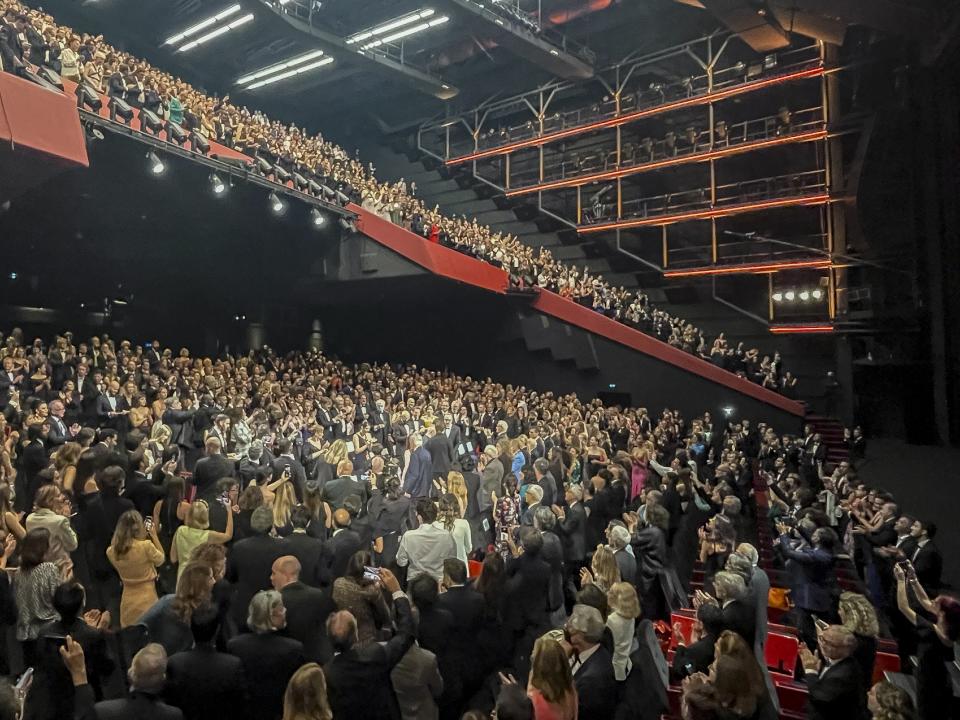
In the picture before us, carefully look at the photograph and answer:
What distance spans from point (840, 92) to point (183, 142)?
63.3ft

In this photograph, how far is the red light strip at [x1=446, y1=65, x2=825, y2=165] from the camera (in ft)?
67.5

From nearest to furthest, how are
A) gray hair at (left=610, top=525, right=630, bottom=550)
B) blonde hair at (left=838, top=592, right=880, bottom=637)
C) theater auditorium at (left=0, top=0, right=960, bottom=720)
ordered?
theater auditorium at (left=0, top=0, right=960, bottom=720) < blonde hair at (left=838, top=592, right=880, bottom=637) < gray hair at (left=610, top=525, right=630, bottom=550)

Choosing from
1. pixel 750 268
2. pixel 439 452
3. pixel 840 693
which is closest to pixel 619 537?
pixel 840 693

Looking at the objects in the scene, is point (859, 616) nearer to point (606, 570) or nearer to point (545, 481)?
point (606, 570)

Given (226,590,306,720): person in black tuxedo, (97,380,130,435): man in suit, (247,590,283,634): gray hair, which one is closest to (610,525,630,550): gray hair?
(226,590,306,720): person in black tuxedo

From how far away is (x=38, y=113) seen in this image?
8.82m

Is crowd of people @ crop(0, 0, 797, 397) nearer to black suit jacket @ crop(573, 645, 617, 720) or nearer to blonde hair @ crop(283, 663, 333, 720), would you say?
blonde hair @ crop(283, 663, 333, 720)

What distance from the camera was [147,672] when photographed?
254cm

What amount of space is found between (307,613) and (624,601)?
6.63 ft

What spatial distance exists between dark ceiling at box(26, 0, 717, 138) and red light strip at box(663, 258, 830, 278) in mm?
9497

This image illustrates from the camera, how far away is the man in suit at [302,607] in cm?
356

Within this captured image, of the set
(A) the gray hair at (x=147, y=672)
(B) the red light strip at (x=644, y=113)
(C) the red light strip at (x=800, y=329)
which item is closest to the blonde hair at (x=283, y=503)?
(A) the gray hair at (x=147, y=672)

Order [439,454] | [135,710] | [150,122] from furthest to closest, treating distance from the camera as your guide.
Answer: [150,122], [439,454], [135,710]

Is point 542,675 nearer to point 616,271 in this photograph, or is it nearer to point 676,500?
point 676,500
